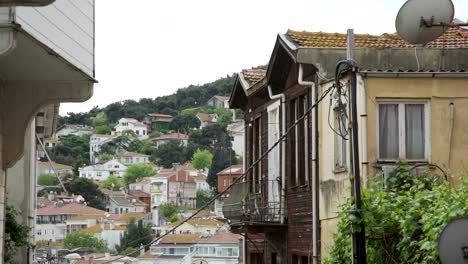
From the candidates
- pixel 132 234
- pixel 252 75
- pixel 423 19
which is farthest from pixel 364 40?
pixel 132 234

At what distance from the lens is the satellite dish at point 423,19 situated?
11.9 meters

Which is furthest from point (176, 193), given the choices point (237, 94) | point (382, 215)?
point (382, 215)

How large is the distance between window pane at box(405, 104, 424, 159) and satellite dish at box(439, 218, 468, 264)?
386 inches

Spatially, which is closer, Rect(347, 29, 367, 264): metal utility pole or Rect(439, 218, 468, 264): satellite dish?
Rect(439, 218, 468, 264): satellite dish

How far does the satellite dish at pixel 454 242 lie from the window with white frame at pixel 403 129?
976 centimetres

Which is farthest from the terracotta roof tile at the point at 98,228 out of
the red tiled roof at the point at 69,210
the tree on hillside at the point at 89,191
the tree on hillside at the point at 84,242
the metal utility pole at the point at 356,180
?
the metal utility pole at the point at 356,180

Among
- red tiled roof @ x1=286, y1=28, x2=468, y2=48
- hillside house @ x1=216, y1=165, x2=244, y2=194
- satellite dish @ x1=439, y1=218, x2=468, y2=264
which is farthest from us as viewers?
hillside house @ x1=216, y1=165, x2=244, y2=194

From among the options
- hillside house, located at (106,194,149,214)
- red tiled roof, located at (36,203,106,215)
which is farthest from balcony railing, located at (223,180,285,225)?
hillside house, located at (106,194,149,214)

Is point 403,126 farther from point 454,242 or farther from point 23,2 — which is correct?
point 23,2

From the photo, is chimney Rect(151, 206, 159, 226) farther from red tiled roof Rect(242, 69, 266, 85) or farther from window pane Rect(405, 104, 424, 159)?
window pane Rect(405, 104, 424, 159)

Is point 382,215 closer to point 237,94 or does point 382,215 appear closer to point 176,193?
point 237,94

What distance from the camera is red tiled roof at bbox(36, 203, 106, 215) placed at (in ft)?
516

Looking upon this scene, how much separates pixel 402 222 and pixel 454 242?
345 centimetres

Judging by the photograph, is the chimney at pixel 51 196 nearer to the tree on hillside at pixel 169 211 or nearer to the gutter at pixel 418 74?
the tree on hillside at pixel 169 211
